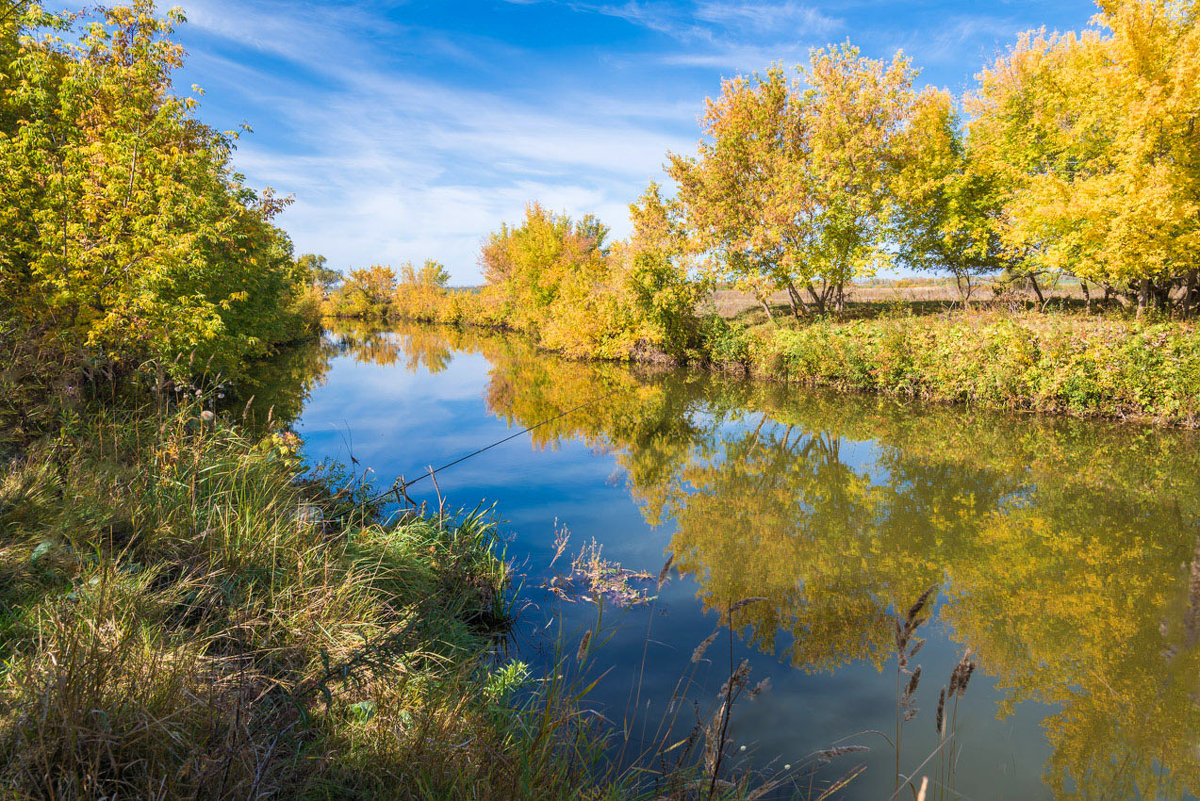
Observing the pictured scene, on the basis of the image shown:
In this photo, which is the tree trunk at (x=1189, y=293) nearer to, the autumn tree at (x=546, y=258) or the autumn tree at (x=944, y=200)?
the autumn tree at (x=944, y=200)

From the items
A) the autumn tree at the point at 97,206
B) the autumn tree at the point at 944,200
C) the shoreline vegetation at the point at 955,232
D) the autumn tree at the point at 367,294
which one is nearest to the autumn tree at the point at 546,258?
the shoreline vegetation at the point at 955,232

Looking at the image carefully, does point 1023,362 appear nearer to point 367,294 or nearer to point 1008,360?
point 1008,360

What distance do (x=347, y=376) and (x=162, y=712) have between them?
67.6ft

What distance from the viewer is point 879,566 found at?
5609mm

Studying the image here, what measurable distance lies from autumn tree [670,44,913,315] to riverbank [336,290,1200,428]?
275 centimetres

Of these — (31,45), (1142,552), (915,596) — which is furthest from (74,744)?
(31,45)

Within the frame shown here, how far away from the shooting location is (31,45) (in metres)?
8.24

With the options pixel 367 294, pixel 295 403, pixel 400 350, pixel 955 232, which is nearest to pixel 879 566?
pixel 295 403

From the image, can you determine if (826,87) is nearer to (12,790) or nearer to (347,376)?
(347,376)

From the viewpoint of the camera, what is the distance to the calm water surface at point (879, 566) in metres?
3.36

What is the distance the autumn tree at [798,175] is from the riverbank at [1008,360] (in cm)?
275

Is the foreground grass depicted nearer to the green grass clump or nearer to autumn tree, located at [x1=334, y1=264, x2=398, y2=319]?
the green grass clump

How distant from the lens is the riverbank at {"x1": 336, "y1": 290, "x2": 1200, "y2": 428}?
34.4ft

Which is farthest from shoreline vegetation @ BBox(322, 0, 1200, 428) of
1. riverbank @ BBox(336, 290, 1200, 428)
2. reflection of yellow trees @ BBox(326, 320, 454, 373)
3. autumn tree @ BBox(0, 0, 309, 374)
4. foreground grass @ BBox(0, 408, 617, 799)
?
autumn tree @ BBox(0, 0, 309, 374)
